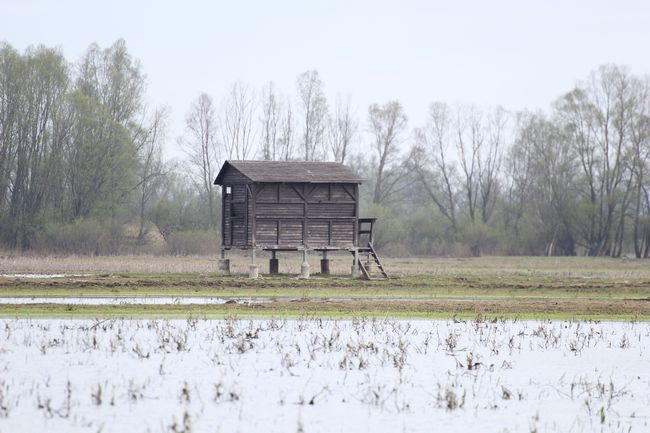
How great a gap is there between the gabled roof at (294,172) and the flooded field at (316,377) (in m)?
24.0

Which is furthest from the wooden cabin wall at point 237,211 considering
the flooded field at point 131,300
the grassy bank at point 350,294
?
the flooded field at point 131,300

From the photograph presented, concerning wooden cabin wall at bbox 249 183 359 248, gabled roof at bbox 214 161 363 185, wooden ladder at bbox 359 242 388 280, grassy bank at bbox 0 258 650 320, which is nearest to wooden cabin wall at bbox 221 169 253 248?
gabled roof at bbox 214 161 363 185

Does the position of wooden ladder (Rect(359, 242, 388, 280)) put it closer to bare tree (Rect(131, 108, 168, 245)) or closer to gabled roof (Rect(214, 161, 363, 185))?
gabled roof (Rect(214, 161, 363, 185))

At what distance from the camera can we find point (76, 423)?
16.3 m

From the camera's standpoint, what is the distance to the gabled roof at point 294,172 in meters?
53.7

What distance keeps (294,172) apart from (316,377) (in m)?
34.2

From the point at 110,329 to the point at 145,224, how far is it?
222ft

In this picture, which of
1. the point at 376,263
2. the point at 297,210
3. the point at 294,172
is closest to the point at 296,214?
the point at 297,210

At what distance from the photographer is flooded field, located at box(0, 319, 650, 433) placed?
1703cm

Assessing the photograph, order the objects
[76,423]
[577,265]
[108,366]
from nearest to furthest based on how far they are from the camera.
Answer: [76,423] → [108,366] → [577,265]

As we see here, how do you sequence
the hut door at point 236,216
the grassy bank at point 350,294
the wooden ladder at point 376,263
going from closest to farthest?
the grassy bank at point 350,294
the wooden ladder at point 376,263
the hut door at point 236,216

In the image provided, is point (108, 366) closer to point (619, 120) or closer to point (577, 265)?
point (577, 265)

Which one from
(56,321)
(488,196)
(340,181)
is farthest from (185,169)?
(56,321)

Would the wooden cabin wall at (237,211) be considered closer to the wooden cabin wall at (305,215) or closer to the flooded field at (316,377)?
the wooden cabin wall at (305,215)
